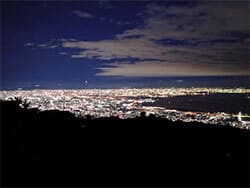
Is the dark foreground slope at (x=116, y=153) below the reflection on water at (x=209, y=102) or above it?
below

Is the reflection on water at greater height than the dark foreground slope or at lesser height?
greater

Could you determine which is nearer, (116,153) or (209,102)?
(116,153)

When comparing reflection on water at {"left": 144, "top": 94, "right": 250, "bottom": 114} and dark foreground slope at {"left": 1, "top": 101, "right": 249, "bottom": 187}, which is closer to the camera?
dark foreground slope at {"left": 1, "top": 101, "right": 249, "bottom": 187}

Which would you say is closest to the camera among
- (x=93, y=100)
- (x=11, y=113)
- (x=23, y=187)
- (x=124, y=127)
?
(x=23, y=187)

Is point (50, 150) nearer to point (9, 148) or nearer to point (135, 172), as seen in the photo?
point (9, 148)

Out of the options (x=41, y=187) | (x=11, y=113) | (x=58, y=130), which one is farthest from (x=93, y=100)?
(x=41, y=187)

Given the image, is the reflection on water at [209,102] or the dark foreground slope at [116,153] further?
the reflection on water at [209,102]

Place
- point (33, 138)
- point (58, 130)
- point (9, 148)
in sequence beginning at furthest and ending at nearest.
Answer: point (58, 130)
point (33, 138)
point (9, 148)

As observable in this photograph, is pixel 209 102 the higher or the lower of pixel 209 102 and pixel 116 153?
the higher
